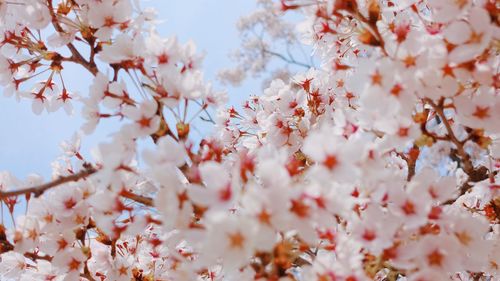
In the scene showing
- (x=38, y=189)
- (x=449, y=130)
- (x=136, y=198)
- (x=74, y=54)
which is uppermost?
(x=74, y=54)

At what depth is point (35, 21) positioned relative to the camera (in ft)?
7.36

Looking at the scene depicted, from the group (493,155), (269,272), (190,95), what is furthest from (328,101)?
(269,272)

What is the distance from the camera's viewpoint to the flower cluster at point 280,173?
139 centimetres

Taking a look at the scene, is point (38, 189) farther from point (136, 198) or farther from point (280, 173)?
point (280, 173)

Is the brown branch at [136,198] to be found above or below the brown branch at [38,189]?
below

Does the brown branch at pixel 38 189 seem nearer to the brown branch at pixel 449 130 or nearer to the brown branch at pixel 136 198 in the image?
the brown branch at pixel 136 198

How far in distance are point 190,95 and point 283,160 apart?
0.52 m

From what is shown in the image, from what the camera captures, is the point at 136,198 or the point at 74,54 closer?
the point at 136,198

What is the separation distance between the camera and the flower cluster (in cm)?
139

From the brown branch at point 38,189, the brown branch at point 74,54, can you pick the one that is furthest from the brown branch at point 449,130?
the brown branch at point 74,54

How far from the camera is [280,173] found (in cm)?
133

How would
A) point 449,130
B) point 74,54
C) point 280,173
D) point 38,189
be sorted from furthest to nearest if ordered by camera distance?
point 74,54, point 449,130, point 38,189, point 280,173

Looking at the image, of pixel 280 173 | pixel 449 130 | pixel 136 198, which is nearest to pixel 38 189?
pixel 136 198

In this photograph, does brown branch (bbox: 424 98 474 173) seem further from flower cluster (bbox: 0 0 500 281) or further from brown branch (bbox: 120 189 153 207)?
brown branch (bbox: 120 189 153 207)
